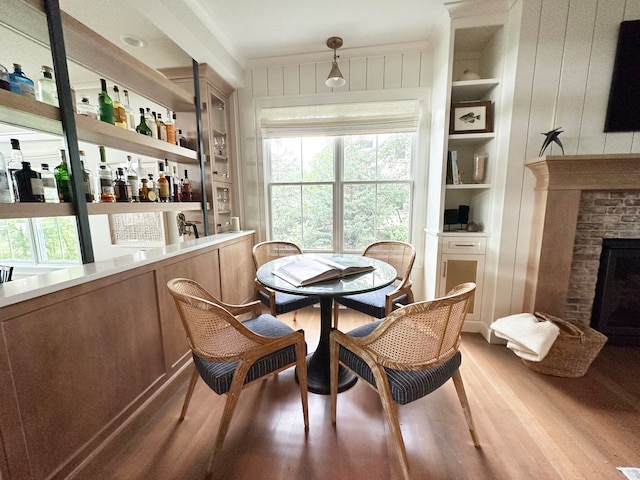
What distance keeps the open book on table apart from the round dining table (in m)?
0.03

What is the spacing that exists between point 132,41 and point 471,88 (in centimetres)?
282

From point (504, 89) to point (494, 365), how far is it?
215 centimetres

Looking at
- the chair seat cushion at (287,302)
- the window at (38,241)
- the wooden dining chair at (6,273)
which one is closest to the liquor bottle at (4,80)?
the wooden dining chair at (6,273)

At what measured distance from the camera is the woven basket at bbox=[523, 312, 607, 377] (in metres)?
1.68

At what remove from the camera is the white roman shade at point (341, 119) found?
8.26ft

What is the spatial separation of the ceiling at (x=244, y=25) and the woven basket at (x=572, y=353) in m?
2.54

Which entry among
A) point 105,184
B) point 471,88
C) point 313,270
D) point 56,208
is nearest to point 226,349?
point 313,270

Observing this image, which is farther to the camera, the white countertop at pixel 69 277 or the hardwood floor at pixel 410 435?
the hardwood floor at pixel 410 435

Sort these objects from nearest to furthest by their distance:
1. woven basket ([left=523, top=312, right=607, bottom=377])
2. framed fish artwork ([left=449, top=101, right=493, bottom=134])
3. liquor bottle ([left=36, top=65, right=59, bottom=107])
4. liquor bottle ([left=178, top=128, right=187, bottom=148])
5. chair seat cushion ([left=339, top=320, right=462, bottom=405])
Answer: chair seat cushion ([left=339, top=320, right=462, bottom=405]) → liquor bottle ([left=36, top=65, right=59, bottom=107]) → woven basket ([left=523, top=312, right=607, bottom=377]) → framed fish artwork ([left=449, top=101, right=493, bottom=134]) → liquor bottle ([left=178, top=128, right=187, bottom=148])

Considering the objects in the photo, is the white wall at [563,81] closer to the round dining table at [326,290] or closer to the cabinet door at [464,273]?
the cabinet door at [464,273]

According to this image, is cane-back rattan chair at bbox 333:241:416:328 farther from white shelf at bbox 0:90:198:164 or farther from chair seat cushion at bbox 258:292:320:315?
white shelf at bbox 0:90:198:164

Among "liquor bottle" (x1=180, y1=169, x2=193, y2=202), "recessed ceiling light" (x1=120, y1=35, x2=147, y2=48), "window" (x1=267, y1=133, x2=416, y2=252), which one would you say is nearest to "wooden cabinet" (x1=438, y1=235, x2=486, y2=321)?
"window" (x1=267, y1=133, x2=416, y2=252)

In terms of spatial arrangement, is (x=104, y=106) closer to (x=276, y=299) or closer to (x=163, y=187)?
(x=163, y=187)

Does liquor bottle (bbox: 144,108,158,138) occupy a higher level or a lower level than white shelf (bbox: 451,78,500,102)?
lower
